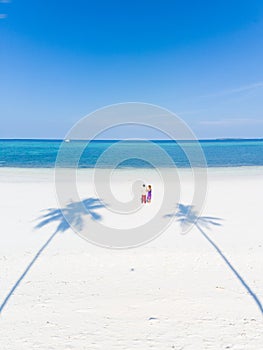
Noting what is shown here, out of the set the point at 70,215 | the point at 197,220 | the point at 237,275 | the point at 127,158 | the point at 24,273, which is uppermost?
the point at 127,158

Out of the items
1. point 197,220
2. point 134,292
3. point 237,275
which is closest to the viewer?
point 134,292

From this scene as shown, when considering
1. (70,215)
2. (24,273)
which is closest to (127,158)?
(70,215)

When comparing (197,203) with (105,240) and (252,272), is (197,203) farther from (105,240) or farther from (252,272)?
(252,272)

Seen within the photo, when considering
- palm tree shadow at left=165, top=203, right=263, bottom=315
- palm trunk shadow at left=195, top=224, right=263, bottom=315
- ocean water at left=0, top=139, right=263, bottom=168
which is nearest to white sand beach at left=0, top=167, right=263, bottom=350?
palm trunk shadow at left=195, top=224, right=263, bottom=315

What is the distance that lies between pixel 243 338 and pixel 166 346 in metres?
1.80

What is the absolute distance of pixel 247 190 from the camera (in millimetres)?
27562

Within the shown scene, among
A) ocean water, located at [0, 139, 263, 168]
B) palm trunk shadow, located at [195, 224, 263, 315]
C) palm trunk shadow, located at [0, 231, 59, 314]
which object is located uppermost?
ocean water, located at [0, 139, 263, 168]

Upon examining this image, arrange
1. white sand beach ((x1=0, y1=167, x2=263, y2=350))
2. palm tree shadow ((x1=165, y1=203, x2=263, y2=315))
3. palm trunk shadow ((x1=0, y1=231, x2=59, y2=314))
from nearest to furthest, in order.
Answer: white sand beach ((x1=0, y1=167, x2=263, y2=350)), palm trunk shadow ((x1=0, y1=231, x2=59, y2=314)), palm tree shadow ((x1=165, y1=203, x2=263, y2=315))

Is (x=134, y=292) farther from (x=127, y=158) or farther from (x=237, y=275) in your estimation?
(x=127, y=158)

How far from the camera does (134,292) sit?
9.25 metres

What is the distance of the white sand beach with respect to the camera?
7.21 metres

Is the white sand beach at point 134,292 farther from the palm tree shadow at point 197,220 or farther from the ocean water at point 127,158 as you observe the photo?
the ocean water at point 127,158

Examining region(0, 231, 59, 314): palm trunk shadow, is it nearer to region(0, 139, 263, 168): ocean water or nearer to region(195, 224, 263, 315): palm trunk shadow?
region(195, 224, 263, 315): palm trunk shadow

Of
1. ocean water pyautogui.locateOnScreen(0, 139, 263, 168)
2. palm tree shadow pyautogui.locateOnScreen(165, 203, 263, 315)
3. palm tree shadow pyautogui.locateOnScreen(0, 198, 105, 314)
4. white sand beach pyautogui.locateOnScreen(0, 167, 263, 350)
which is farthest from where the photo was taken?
Result: ocean water pyautogui.locateOnScreen(0, 139, 263, 168)
